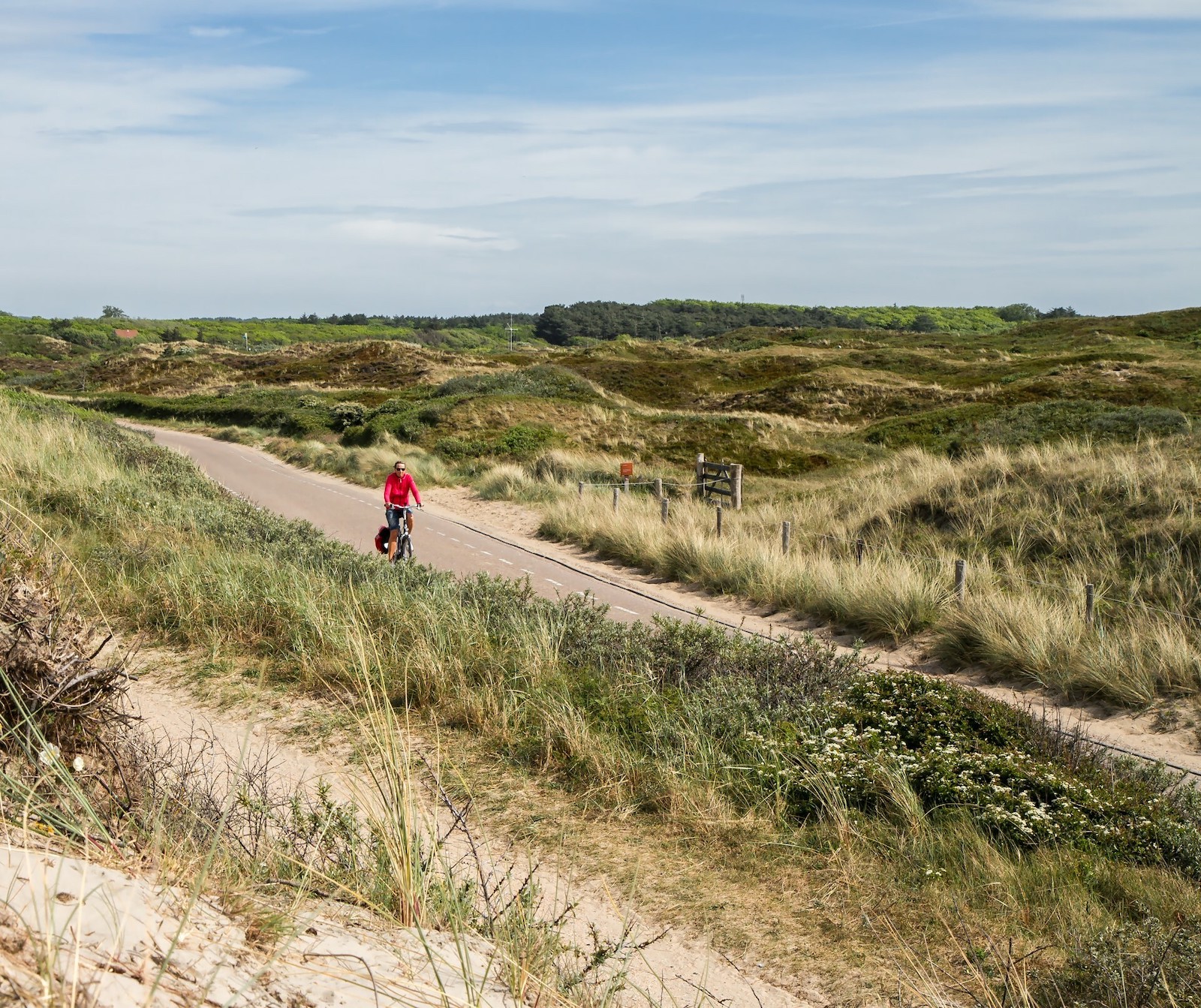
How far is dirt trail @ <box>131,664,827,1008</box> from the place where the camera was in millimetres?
3951

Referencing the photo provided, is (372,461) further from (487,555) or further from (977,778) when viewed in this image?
(977,778)

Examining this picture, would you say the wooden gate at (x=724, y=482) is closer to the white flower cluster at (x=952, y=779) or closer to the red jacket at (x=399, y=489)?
the red jacket at (x=399, y=489)

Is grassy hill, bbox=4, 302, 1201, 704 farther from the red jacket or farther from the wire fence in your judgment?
the red jacket

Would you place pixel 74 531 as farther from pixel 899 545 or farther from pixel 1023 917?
pixel 899 545

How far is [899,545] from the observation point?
16703 millimetres

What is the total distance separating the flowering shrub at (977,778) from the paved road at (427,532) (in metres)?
4.05

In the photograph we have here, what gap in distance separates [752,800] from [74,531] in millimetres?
8976

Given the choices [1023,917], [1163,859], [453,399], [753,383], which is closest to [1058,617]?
[1163,859]

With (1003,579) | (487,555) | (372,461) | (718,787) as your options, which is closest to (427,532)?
(487,555)

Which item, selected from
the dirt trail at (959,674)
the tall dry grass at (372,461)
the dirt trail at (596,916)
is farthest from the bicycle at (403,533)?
the tall dry grass at (372,461)

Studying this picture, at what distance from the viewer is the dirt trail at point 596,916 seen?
3951 mm

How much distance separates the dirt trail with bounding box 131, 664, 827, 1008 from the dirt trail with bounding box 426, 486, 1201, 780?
3.90m

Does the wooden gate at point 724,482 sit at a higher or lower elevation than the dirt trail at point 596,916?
higher

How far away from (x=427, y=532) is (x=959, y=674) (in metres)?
12.2
